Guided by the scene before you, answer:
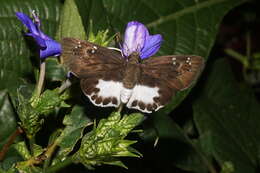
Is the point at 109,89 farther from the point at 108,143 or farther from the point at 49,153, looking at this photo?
the point at 49,153

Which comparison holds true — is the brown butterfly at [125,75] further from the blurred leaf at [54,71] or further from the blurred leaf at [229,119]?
the blurred leaf at [229,119]

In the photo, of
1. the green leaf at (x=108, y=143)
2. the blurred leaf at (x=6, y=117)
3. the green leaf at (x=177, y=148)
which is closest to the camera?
the green leaf at (x=108, y=143)

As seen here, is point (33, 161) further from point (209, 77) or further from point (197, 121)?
point (209, 77)

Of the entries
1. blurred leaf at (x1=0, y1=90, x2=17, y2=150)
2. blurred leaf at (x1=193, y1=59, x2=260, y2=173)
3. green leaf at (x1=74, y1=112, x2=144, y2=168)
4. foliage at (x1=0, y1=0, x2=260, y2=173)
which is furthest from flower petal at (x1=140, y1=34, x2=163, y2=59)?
blurred leaf at (x1=193, y1=59, x2=260, y2=173)

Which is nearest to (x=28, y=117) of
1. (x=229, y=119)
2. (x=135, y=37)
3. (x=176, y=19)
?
(x=135, y=37)

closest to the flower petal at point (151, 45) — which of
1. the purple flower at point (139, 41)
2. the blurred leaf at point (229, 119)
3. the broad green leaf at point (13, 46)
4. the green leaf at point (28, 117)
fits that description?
the purple flower at point (139, 41)
